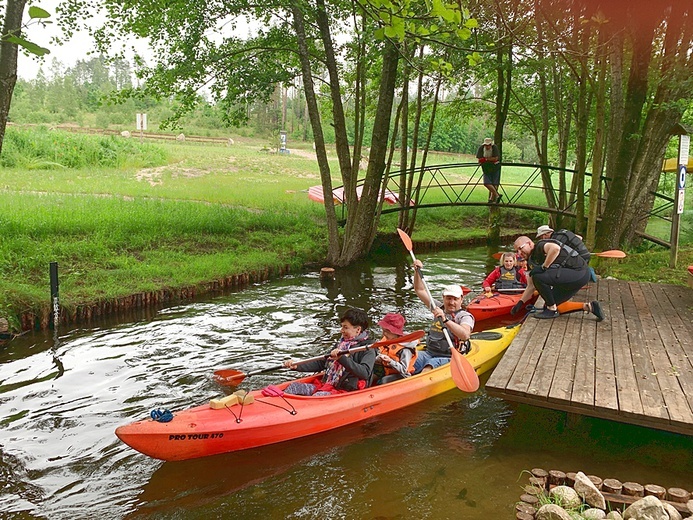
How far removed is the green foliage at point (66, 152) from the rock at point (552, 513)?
1937 cm

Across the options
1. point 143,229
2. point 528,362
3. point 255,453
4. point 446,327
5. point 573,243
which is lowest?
point 255,453

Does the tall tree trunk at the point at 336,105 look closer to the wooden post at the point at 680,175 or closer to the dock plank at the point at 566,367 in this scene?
the wooden post at the point at 680,175

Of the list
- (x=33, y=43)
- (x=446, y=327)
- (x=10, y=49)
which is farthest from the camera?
(x=10, y=49)

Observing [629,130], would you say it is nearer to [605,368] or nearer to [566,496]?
[605,368]

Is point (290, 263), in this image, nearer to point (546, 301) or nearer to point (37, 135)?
point (546, 301)

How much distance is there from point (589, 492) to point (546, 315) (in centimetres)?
331

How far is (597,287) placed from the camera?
805 centimetres

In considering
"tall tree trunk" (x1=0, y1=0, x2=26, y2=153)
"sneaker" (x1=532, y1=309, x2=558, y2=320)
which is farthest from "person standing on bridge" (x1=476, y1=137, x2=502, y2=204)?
"tall tree trunk" (x1=0, y1=0, x2=26, y2=153)

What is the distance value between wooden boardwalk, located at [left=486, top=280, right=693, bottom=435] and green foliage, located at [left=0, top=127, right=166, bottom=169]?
59.0ft

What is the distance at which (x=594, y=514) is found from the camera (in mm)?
3299

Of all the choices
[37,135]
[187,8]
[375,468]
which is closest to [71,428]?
[375,468]

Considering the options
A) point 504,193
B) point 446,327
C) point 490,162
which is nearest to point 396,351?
point 446,327

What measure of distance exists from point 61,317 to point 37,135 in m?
15.6

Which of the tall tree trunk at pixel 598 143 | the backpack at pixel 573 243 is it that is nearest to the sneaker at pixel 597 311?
the backpack at pixel 573 243
